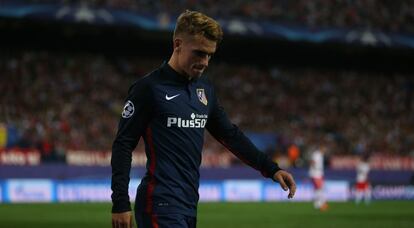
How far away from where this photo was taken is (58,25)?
37.9 meters

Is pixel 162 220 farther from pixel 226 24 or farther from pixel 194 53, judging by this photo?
pixel 226 24

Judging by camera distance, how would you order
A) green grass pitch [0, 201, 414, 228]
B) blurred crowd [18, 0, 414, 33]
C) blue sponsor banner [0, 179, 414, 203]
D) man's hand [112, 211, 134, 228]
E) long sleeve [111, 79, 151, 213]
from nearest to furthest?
man's hand [112, 211, 134, 228], long sleeve [111, 79, 151, 213], green grass pitch [0, 201, 414, 228], blue sponsor banner [0, 179, 414, 203], blurred crowd [18, 0, 414, 33]

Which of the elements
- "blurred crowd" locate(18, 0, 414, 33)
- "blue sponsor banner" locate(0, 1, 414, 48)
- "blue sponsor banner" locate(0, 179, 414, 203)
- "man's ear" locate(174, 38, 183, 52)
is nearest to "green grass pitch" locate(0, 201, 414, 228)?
"blue sponsor banner" locate(0, 179, 414, 203)

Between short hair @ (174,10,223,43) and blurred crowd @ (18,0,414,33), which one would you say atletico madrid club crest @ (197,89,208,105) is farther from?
blurred crowd @ (18,0,414,33)

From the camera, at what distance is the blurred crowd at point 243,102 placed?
3039 cm

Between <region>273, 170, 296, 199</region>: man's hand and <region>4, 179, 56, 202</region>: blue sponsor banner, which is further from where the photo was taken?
<region>4, 179, 56, 202</region>: blue sponsor banner

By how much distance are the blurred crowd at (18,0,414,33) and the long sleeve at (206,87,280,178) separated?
30.4 m

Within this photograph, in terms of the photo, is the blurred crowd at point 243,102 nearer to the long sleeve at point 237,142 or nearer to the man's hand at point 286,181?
the long sleeve at point 237,142

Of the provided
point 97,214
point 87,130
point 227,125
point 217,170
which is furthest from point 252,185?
point 227,125

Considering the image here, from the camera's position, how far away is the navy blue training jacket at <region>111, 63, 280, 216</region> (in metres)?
4.75

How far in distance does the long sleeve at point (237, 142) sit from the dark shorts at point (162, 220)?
71 cm

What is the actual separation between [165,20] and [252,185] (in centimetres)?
988

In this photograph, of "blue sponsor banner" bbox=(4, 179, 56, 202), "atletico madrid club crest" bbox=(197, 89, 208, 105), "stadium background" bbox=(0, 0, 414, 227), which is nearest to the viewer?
"atletico madrid club crest" bbox=(197, 89, 208, 105)

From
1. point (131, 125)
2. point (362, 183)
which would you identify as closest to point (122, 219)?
point (131, 125)
